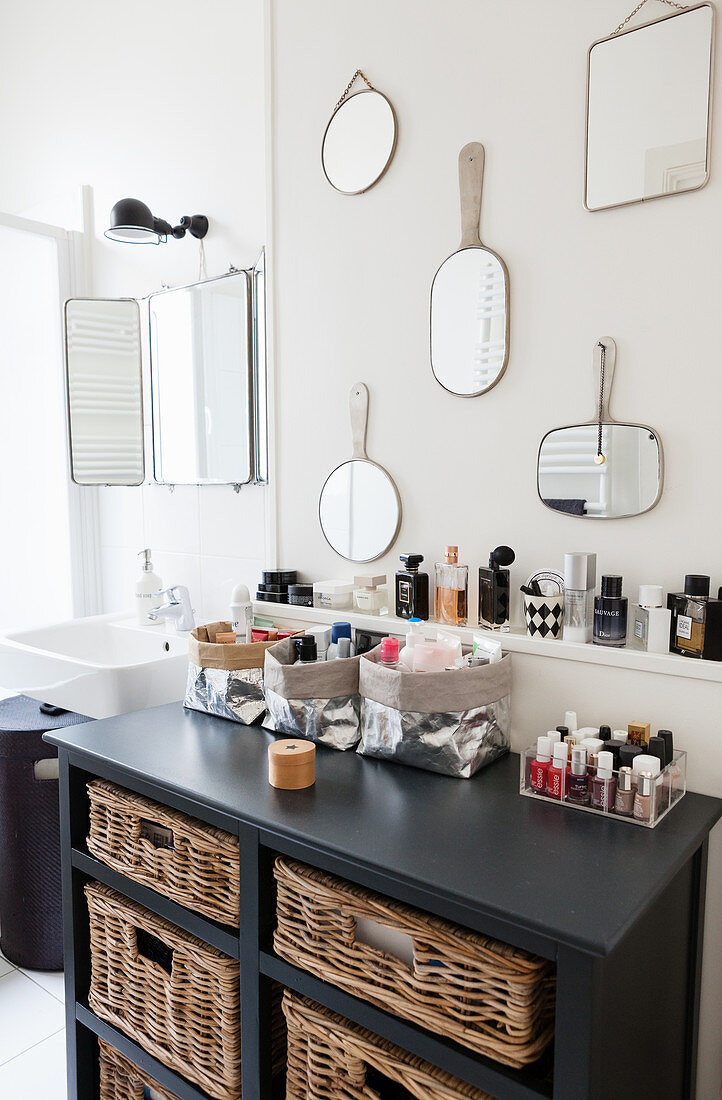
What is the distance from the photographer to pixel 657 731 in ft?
3.79

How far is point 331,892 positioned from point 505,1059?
0.27 m

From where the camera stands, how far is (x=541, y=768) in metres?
1.11

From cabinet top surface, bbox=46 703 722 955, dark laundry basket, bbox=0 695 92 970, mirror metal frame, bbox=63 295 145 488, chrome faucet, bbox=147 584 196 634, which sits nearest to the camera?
cabinet top surface, bbox=46 703 722 955

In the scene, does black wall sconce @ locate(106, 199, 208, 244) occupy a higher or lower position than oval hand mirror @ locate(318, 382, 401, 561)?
higher

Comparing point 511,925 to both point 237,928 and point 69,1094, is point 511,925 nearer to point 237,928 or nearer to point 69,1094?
point 237,928

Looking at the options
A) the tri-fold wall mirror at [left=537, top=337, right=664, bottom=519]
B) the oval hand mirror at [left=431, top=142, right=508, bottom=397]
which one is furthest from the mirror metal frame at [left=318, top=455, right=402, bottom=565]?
the tri-fold wall mirror at [left=537, top=337, right=664, bottom=519]

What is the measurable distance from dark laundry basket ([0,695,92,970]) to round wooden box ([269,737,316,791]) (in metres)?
0.95

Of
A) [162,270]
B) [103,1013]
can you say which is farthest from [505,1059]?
[162,270]

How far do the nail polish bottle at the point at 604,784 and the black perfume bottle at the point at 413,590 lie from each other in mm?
484

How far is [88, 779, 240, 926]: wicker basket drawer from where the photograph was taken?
1.13 meters

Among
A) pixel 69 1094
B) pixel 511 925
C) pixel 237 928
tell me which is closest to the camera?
pixel 511 925

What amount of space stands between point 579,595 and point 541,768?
11.5 inches

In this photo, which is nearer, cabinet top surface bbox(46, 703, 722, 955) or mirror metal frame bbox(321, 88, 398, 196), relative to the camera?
cabinet top surface bbox(46, 703, 722, 955)

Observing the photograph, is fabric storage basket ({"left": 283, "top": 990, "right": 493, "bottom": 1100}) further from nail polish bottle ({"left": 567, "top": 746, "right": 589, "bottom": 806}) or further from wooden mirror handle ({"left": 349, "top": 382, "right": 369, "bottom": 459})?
wooden mirror handle ({"left": 349, "top": 382, "right": 369, "bottom": 459})
